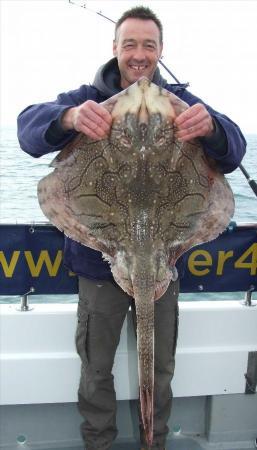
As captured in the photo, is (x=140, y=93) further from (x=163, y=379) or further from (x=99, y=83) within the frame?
(x=163, y=379)

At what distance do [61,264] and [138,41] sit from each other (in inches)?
60.9

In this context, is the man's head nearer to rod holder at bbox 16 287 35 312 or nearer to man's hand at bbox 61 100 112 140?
man's hand at bbox 61 100 112 140

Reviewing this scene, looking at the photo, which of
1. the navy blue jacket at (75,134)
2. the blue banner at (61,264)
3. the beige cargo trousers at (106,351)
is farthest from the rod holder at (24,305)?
the navy blue jacket at (75,134)

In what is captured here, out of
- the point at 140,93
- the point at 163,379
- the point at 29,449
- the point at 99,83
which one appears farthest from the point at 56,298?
the point at 140,93

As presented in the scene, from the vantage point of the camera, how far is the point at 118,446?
329 centimetres

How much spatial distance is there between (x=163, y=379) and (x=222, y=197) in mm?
1244

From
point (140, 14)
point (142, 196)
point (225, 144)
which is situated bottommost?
point (142, 196)

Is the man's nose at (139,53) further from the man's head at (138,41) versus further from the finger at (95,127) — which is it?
the finger at (95,127)

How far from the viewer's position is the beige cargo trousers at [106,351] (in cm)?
270

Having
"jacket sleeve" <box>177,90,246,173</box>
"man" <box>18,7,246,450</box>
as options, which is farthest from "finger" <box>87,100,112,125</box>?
"jacket sleeve" <box>177,90,246,173</box>

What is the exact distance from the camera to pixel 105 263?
8.66 ft

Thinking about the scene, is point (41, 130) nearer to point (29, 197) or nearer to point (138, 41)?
point (138, 41)

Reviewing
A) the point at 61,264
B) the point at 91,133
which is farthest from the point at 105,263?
the point at 91,133

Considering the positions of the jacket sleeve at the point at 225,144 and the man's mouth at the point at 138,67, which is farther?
the man's mouth at the point at 138,67
